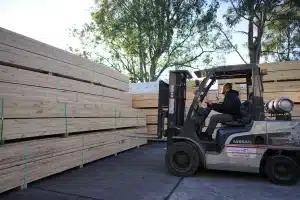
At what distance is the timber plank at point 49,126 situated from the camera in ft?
12.0

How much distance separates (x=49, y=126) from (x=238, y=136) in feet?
10.4

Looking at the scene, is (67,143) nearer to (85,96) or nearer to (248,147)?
(85,96)

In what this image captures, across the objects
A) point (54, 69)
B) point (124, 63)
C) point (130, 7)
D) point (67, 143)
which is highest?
point (130, 7)

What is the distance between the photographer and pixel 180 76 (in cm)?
510

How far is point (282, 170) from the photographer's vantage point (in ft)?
13.9

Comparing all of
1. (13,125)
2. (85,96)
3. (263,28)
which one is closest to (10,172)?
(13,125)

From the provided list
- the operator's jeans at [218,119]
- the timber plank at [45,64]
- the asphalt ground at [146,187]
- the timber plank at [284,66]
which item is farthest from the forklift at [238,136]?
the timber plank at [284,66]

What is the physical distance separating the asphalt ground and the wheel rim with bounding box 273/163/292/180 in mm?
184

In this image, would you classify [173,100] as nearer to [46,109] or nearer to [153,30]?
[46,109]

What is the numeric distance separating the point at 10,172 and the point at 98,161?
2.57m

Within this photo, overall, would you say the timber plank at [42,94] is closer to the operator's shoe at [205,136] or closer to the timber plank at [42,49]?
the timber plank at [42,49]

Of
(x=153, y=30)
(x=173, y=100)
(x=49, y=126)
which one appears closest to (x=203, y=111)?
(x=173, y=100)

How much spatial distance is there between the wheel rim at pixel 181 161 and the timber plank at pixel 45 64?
2864mm

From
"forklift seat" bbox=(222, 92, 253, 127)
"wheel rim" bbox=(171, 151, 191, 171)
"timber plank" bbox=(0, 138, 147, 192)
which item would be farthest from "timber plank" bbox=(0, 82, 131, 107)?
"forklift seat" bbox=(222, 92, 253, 127)
